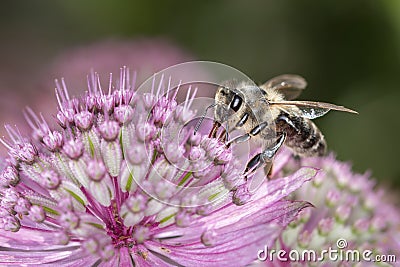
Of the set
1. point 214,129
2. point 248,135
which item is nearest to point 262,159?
point 248,135

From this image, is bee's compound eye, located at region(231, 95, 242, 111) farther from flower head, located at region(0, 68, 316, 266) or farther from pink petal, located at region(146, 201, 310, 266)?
pink petal, located at region(146, 201, 310, 266)

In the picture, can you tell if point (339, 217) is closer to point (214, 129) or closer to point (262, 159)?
point (262, 159)

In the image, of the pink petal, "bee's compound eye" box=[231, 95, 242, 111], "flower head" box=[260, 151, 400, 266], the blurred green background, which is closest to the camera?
the pink petal

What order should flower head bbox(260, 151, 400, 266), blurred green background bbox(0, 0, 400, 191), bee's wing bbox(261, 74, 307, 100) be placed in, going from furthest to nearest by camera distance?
1. blurred green background bbox(0, 0, 400, 191)
2. bee's wing bbox(261, 74, 307, 100)
3. flower head bbox(260, 151, 400, 266)

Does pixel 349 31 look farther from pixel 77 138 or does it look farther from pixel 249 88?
pixel 77 138

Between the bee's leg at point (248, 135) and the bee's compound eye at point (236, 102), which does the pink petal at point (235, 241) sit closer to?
the bee's leg at point (248, 135)

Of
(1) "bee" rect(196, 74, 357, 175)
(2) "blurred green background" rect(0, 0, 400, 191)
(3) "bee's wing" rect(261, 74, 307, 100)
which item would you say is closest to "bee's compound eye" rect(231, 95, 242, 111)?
(1) "bee" rect(196, 74, 357, 175)

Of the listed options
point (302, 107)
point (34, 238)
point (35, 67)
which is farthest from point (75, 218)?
point (35, 67)
